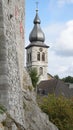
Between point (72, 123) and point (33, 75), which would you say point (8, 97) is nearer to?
point (72, 123)

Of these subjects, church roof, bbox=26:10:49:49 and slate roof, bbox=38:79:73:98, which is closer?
slate roof, bbox=38:79:73:98

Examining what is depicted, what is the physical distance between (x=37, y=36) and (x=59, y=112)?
95309 millimetres

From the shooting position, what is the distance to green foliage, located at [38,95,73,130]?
32156mm

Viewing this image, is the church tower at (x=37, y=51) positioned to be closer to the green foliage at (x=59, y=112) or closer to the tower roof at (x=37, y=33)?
the tower roof at (x=37, y=33)

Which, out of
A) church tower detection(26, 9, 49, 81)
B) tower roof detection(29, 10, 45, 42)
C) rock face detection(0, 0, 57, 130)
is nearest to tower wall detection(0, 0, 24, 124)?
rock face detection(0, 0, 57, 130)

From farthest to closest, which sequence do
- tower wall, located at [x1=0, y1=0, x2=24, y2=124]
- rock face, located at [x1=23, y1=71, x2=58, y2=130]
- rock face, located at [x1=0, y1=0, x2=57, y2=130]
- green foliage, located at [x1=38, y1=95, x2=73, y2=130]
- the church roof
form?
the church roof < green foliage, located at [x1=38, y1=95, x2=73, y2=130] < rock face, located at [x1=23, y1=71, x2=58, y2=130] < tower wall, located at [x1=0, y1=0, x2=24, y2=124] < rock face, located at [x1=0, y1=0, x2=57, y2=130]

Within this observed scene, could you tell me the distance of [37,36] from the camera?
5069 inches

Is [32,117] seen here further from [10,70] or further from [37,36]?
[37,36]

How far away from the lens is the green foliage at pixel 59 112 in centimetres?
3216

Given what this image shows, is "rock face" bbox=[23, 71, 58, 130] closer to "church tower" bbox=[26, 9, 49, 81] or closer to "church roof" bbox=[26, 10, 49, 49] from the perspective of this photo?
"church tower" bbox=[26, 9, 49, 81]

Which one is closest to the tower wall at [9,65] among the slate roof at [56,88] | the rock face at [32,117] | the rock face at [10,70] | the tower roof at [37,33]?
the rock face at [10,70]

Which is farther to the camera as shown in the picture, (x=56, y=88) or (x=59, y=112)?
(x=56, y=88)

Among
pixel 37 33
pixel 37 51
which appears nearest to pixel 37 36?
pixel 37 33

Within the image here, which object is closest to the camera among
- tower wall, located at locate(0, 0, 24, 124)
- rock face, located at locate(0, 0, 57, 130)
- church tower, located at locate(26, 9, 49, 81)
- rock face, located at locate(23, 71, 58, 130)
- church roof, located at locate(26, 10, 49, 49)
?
rock face, located at locate(0, 0, 57, 130)
